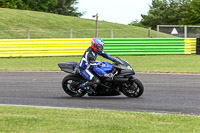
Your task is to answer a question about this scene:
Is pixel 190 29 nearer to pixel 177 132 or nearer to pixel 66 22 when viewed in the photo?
pixel 177 132

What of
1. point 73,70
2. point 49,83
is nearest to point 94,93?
point 73,70

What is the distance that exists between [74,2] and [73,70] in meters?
79.3

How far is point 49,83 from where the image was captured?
1382 centimetres

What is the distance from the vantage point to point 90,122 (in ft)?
22.2

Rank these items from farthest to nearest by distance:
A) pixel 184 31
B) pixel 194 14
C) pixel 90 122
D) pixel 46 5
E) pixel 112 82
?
pixel 46 5
pixel 194 14
pixel 184 31
pixel 112 82
pixel 90 122

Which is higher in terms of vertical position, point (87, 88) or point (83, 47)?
point (83, 47)

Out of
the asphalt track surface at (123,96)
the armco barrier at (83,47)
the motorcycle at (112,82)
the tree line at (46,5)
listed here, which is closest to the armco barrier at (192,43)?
the armco barrier at (83,47)

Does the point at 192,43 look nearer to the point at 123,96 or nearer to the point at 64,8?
the point at 123,96

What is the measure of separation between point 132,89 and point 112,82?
1.69ft

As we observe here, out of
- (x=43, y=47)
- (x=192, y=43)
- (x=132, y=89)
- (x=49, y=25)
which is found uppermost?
(x=49, y=25)

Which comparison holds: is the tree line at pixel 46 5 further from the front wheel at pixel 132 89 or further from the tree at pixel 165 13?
the front wheel at pixel 132 89

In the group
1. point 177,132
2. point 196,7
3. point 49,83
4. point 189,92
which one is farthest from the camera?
point 196,7

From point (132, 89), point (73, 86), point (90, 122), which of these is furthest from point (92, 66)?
point (90, 122)

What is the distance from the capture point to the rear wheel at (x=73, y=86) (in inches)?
421
